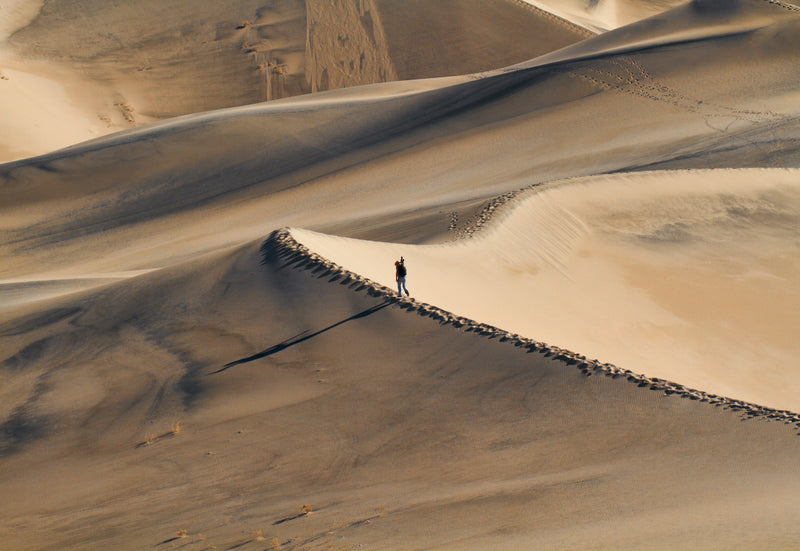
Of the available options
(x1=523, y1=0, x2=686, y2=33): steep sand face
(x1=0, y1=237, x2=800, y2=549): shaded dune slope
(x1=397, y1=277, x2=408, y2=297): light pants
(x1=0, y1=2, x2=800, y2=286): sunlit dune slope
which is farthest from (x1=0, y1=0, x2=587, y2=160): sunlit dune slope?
(x1=397, y1=277, x2=408, y2=297): light pants

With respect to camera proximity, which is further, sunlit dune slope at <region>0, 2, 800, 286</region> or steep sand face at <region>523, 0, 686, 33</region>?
steep sand face at <region>523, 0, 686, 33</region>

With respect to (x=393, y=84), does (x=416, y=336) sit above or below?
below

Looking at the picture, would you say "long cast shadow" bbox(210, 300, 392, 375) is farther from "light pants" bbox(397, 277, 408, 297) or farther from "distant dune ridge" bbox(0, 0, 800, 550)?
"light pants" bbox(397, 277, 408, 297)

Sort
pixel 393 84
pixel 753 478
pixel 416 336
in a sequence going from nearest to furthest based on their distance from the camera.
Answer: pixel 753 478, pixel 416 336, pixel 393 84

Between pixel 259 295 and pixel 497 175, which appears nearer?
pixel 259 295

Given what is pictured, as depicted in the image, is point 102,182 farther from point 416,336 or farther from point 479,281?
point 416,336

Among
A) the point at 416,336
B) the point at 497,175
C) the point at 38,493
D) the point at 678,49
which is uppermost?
the point at 678,49

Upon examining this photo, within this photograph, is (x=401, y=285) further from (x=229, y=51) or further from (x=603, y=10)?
(x=603, y=10)

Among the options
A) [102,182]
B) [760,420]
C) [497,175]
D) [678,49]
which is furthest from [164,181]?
[760,420]
